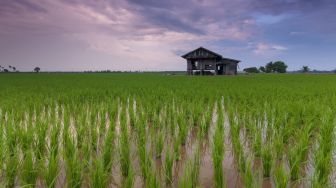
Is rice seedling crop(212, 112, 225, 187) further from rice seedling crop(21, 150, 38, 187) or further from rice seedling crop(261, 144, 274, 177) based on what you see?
rice seedling crop(21, 150, 38, 187)

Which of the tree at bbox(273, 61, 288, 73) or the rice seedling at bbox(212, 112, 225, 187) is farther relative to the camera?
the tree at bbox(273, 61, 288, 73)

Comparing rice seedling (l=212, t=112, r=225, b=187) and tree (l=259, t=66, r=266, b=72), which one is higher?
tree (l=259, t=66, r=266, b=72)


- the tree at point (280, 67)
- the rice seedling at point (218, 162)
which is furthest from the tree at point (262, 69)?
the rice seedling at point (218, 162)

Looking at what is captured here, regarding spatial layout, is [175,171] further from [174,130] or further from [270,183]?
[174,130]

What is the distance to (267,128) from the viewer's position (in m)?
4.29

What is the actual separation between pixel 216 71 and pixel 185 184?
34.7 metres

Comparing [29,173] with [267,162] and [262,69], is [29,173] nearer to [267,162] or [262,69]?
[267,162]

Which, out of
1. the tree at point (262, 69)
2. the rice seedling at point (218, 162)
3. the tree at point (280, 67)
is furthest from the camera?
the tree at point (262, 69)

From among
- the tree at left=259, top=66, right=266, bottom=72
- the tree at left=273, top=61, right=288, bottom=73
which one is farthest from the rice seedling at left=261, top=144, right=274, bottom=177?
the tree at left=273, top=61, right=288, bottom=73

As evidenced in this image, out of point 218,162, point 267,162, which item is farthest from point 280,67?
point 218,162

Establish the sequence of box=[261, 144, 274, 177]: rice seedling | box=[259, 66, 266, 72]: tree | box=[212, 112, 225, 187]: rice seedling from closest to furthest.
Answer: box=[212, 112, 225, 187]: rice seedling → box=[261, 144, 274, 177]: rice seedling → box=[259, 66, 266, 72]: tree

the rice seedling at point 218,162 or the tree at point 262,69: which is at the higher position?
the tree at point 262,69

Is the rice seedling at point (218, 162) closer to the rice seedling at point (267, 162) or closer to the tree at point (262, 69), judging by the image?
the rice seedling at point (267, 162)

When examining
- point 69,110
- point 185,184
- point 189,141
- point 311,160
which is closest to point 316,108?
point 311,160
